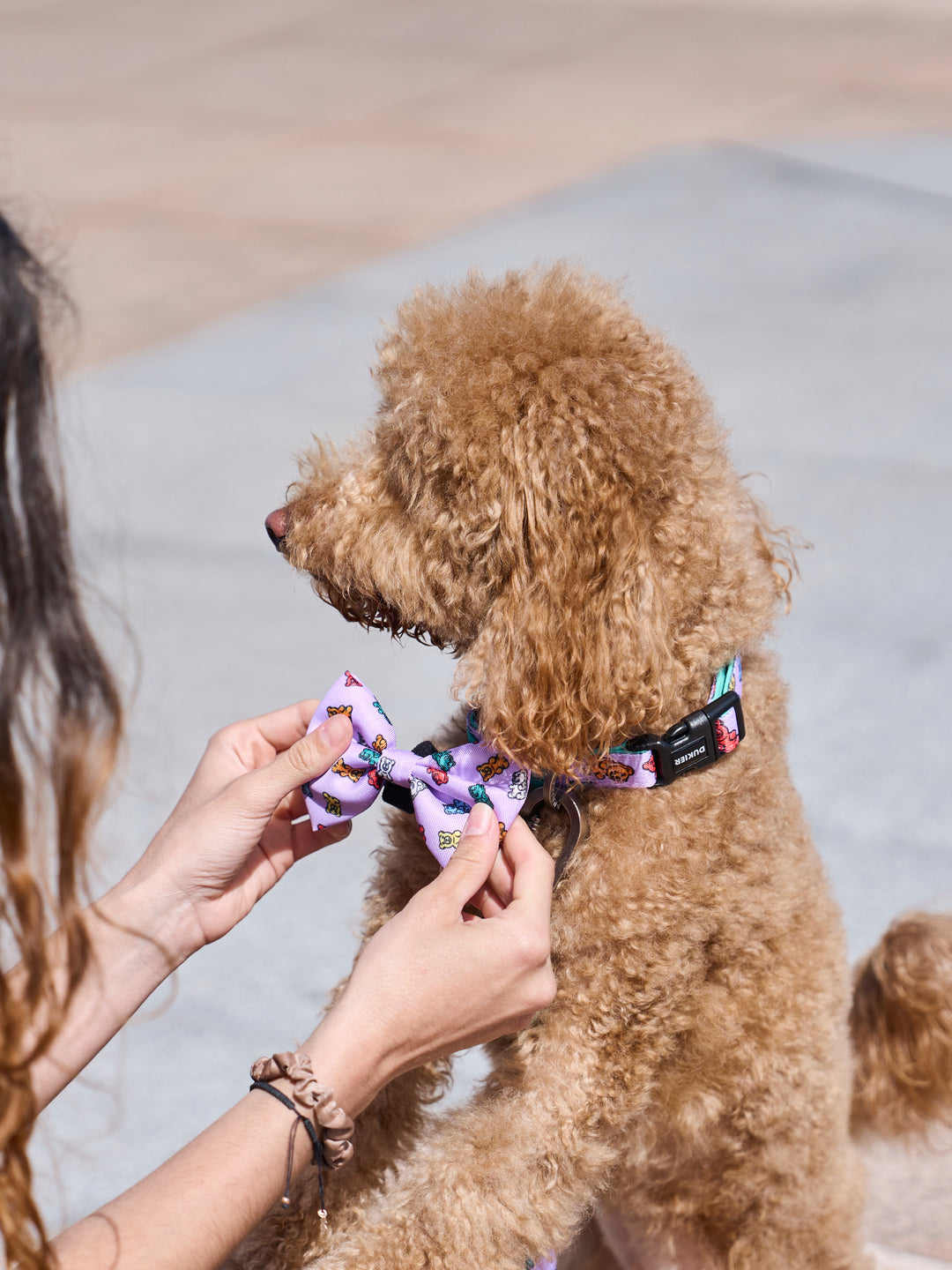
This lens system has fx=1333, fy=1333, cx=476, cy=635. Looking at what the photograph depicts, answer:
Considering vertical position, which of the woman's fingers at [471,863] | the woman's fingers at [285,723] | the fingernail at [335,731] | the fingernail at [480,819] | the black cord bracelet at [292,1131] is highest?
the fingernail at [335,731]

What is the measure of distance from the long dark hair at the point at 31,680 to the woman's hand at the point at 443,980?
313mm

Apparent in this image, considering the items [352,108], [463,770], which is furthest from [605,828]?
[352,108]

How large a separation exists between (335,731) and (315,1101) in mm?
447

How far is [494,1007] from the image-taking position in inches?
60.6

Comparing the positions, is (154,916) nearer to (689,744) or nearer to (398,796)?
(398,796)

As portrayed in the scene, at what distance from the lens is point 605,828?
1711mm

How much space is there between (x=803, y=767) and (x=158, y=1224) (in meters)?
2.27

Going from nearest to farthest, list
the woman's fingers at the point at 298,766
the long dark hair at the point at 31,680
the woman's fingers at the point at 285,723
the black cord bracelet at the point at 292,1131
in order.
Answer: the long dark hair at the point at 31,680 → the black cord bracelet at the point at 292,1131 → the woman's fingers at the point at 298,766 → the woman's fingers at the point at 285,723

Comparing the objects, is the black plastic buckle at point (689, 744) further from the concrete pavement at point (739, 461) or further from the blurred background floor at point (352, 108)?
the blurred background floor at point (352, 108)

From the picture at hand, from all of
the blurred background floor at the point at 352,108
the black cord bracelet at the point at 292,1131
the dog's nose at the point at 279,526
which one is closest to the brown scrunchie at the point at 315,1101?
the black cord bracelet at the point at 292,1131

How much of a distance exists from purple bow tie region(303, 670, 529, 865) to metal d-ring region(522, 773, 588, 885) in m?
0.04

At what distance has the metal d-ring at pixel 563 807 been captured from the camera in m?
1.69

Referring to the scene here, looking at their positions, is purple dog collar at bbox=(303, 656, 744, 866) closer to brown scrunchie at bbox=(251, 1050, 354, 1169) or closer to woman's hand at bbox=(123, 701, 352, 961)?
woman's hand at bbox=(123, 701, 352, 961)

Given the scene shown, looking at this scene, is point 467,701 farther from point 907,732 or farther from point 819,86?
point 819,86
